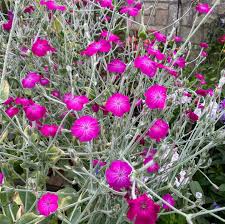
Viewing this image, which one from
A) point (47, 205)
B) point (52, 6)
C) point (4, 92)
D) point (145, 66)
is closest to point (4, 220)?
point (47, 205)

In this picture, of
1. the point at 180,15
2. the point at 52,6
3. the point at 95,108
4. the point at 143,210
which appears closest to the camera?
the point at 143,210

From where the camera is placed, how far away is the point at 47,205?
3.48 ft

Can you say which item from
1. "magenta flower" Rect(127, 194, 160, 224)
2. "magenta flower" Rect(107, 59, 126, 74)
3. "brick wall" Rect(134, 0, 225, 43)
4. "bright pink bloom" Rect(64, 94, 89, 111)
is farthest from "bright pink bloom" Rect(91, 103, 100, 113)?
"brick wall" Rect(134, 0, 225, 43)

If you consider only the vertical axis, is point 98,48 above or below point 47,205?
above

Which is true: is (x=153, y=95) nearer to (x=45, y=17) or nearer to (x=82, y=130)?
(x=82, y=130)

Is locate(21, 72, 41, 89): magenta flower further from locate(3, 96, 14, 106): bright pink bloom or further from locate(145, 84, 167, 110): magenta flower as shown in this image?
locate(145, 84, 167, 110): magenta flower

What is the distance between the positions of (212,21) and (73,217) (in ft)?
10.3

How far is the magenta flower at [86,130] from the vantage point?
1.05 m

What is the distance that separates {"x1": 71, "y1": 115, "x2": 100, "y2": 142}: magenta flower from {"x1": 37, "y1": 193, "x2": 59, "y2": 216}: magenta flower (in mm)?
163

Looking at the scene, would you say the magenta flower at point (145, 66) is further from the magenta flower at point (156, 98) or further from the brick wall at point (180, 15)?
the brick wall at point (180, 15)

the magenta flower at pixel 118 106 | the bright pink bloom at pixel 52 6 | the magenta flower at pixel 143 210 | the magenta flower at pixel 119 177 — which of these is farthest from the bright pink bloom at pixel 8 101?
the magenta flower at pixel 143 210

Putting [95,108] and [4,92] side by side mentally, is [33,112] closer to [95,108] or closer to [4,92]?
[4,92]

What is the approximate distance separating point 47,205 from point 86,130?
20 centimetres

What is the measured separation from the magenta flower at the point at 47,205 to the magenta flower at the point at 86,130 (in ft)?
0.54
